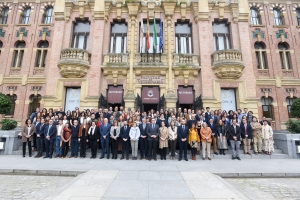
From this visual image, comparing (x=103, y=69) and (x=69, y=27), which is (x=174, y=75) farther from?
(x=69, y=27)

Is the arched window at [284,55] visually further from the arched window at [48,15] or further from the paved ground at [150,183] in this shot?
the arched window at [48,15]

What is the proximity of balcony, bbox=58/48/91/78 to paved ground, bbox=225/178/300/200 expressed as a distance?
1308 cm

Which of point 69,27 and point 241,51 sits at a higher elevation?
point 69,27

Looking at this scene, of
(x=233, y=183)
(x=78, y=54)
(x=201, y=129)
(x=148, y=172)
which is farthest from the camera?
(x=78, y=54)

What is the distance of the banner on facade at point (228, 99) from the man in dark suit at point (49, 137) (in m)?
13.0

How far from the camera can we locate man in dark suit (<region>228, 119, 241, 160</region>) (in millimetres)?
9180

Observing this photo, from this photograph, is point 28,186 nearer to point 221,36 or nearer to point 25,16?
point 221,36

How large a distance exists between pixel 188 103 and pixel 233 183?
8924 mm

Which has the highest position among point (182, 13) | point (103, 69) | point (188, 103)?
point (182, 13)

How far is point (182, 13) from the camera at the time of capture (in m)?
15.4

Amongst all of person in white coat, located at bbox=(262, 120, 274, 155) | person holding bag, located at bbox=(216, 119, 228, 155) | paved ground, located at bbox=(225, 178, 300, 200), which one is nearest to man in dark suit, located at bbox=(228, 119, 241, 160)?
person holding bag, located at bbox=(216, 119, 228, 155)

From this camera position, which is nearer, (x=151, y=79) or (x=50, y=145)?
(x=50, y=145)

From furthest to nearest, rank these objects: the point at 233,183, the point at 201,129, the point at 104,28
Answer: the point at 104,28 → the point at 201,129 → the point at 233,183

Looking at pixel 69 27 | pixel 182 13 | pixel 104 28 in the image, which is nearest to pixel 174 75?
pixel 182 13
